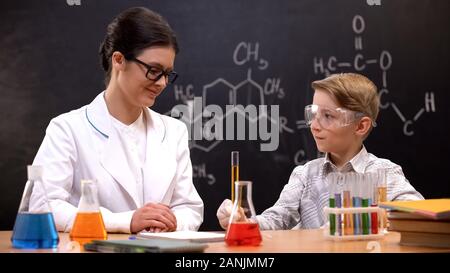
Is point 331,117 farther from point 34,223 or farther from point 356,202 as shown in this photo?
point 34,223

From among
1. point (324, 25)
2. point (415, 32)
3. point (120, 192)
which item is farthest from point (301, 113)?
point (120, 192)

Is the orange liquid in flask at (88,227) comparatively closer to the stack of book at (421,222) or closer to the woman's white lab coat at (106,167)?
the woman's white lab coat at (106,167)

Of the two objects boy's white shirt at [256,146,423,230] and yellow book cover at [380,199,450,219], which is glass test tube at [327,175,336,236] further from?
boy's white shirt at [256,146,423,230]

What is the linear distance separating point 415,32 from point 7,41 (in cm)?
226

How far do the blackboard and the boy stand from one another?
1.24 meters

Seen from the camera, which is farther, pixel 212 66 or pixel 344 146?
pixel 212 66

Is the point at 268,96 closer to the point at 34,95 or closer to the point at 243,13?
the point at 243,13

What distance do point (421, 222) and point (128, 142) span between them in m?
1.25

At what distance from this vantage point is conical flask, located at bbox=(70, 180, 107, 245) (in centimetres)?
181

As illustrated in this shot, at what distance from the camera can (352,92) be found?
2627 mm

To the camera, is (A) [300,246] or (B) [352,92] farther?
(B) [352,92]

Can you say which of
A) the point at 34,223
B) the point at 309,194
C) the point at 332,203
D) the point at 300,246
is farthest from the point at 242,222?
the point at 309,194

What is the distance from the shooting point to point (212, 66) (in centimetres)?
391

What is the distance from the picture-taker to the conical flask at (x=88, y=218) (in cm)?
181
